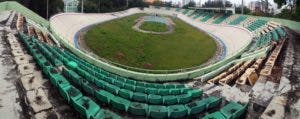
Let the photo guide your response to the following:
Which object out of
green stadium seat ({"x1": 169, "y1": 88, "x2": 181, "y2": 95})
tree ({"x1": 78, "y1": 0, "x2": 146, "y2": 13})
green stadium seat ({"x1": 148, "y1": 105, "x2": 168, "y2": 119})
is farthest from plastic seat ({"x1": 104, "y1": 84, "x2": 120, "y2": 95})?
tree ({"x1": 78, "y1": 0, "x2": 146, "y2": 13})

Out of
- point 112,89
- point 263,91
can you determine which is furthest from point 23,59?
point 263,91

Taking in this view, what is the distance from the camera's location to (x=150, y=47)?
30.6 meters

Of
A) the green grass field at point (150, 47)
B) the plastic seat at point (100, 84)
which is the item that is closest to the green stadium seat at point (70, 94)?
the plastic seat at point (100, 84)

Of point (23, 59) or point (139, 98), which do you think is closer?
point (139, 98)

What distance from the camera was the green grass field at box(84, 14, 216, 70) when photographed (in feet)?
83.2

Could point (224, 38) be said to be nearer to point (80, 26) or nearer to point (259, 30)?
point (259, 30)

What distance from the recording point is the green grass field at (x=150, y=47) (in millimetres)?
25359

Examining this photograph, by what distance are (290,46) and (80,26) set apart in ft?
85.3

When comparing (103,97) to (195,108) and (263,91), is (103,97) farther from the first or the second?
(263,91)

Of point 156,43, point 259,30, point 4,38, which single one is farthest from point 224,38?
point 4,38

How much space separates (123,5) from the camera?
238ft

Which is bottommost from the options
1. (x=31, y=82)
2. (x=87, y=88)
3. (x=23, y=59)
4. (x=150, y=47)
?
(x=87, y=88)

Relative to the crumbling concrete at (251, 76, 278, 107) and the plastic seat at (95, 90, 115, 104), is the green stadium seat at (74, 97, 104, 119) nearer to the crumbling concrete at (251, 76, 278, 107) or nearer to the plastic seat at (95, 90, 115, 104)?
the plastic seat at (95, 90, 115, 104)

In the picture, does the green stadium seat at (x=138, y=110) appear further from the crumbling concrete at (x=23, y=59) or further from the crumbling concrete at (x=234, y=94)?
the crumbling concrete at (x=23, y=59)
